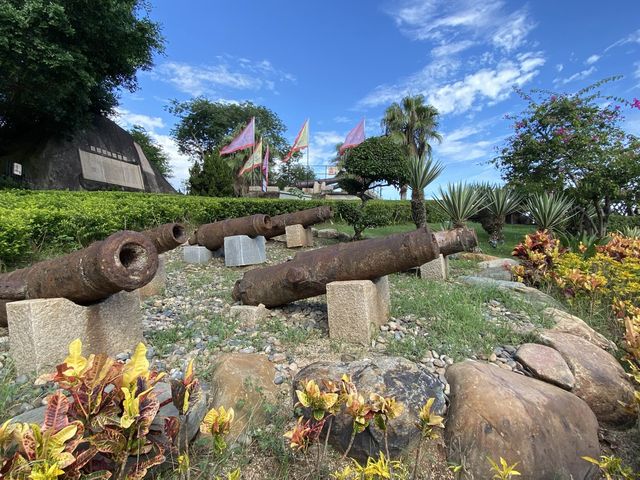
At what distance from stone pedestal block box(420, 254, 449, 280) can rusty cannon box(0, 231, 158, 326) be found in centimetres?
502

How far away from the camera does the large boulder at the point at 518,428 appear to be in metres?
2.06

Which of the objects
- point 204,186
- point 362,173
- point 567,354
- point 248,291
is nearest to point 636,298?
point 567,354

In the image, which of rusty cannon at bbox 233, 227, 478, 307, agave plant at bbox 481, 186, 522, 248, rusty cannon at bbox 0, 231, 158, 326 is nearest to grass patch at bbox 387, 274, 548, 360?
rusty cannon at bbox 233, 227, 478, 307

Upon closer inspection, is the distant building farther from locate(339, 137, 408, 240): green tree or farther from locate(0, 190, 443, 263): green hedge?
locate(339, 137, 408, 240): green tree

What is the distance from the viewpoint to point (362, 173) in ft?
41.7

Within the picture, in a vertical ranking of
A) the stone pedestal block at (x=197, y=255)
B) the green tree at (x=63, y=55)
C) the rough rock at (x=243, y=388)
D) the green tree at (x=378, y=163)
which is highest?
the green tree at (x=63, y=55)

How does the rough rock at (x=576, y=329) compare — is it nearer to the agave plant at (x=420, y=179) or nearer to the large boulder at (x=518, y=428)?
the large boulder at (x=518, y=428)

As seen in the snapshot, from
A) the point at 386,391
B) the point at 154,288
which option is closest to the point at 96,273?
the point at 386,391

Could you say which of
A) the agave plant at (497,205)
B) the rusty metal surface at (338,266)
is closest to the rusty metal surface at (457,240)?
the rusty metal surface at (338,266)

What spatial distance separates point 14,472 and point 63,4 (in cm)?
1595

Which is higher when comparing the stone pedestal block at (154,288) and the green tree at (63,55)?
the green tree at (63,55)

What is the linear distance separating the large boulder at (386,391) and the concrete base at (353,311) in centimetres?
90

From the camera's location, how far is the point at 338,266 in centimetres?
367

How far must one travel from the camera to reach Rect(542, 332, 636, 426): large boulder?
9.15ft
